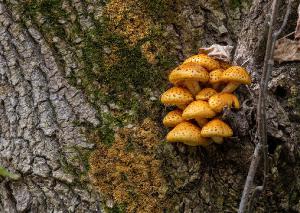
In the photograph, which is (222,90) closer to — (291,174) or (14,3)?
(291,174)

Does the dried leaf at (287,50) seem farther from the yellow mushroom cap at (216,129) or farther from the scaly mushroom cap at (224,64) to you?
the yellow mushroom cap at (216,129)

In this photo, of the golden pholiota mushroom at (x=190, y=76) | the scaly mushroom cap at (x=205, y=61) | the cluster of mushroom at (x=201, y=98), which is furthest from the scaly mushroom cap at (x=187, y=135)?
the scaly mushroom cap at (x=205, y=61)

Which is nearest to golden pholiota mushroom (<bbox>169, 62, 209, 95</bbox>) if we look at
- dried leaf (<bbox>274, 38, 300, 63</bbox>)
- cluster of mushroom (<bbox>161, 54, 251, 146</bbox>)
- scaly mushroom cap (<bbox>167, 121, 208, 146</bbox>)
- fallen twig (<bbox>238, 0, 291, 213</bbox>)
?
cluster of mushroom (<bbox>161, 54, 251, 146</bbox>)

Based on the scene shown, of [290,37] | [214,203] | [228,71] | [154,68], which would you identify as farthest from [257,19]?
[214,203]

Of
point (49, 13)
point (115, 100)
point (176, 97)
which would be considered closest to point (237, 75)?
point (176, 97)

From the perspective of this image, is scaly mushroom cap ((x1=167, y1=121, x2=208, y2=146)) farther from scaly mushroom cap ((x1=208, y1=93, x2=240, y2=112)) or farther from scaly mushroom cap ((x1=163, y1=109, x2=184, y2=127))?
scaly mushroom cap ((x1=208, y1=93, x2=240, y2=112))

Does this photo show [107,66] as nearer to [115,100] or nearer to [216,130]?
[115,100]
